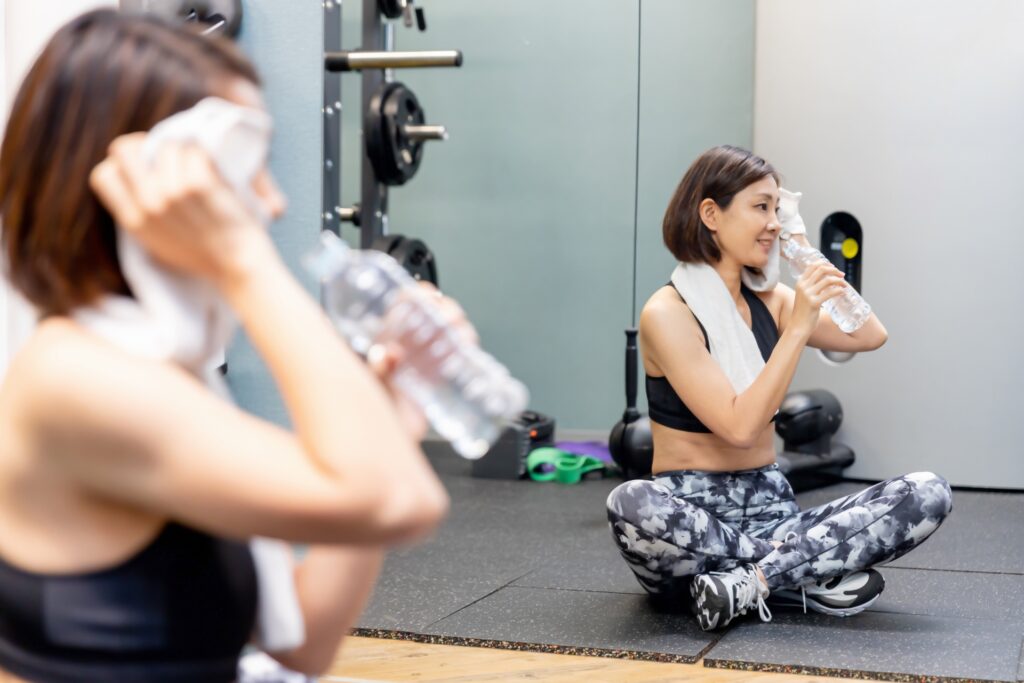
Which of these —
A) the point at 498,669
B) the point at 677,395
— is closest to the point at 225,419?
the point at 498,669

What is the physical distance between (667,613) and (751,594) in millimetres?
231

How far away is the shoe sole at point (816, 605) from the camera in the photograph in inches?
104

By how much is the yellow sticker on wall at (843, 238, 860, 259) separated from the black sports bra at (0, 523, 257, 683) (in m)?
4.05

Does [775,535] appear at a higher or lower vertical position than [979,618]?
higher

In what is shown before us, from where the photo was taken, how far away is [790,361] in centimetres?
252

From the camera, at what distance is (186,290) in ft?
2.69

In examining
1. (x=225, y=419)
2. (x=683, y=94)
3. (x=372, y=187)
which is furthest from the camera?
(x=683, y=94)

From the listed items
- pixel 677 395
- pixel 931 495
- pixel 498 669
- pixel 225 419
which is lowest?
pixel 498 669

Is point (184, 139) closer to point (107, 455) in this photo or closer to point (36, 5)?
point (107, 455)

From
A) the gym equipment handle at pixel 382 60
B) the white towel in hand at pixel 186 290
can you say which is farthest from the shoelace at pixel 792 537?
the white towel in hand at pixel 186 290

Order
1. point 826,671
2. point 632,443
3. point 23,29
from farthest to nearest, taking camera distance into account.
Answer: point 632,443
point 23,29
point 826,671

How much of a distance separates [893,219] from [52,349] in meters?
4.11

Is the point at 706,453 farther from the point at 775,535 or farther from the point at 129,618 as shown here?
the point at 129,618

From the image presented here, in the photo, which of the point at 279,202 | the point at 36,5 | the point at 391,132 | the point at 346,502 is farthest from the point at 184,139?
the point at 391,132
